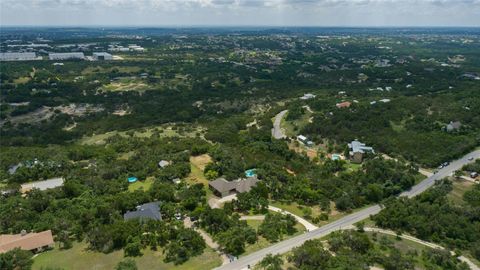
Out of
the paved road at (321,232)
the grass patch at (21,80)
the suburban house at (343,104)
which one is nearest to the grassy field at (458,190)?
the paved road at (321,232)

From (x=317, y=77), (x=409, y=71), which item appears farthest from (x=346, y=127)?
(x=409, y=71)

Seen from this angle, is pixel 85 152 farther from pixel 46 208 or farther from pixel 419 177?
pixel 419 177

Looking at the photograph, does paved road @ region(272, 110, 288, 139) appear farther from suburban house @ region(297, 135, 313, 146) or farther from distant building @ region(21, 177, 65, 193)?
distant building @ region(21, 177, 65, 193)

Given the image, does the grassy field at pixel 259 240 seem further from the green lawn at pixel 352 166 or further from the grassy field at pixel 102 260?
the green lawn at pixel 352 166

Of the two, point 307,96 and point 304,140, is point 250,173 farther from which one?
point 307,96

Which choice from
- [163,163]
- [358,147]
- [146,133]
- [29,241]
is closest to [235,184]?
[163,163]

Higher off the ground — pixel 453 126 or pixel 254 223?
pixel 453 126

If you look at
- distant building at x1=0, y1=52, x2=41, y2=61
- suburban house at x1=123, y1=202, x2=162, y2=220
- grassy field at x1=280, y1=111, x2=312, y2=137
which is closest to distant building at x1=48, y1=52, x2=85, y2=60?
distant building at x1=0, y1=52, x2=41, y2=61
